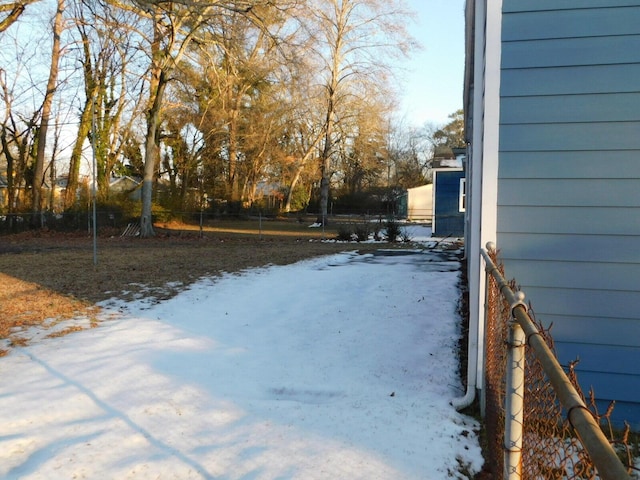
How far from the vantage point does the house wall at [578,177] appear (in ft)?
11.7

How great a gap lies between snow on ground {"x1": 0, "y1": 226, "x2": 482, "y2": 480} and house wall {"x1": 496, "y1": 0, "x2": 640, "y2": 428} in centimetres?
116

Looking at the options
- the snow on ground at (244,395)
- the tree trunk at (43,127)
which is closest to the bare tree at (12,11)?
the tree trunk at (43,127)

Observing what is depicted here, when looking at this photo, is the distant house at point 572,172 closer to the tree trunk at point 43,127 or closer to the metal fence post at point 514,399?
the metal fence post at point 514,399

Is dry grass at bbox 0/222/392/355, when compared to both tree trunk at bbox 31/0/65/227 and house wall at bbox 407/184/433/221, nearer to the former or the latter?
tree trunk at bbox 31/0/65/227

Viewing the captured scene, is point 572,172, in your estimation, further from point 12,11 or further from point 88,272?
point 12,11

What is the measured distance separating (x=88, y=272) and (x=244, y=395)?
287 inches

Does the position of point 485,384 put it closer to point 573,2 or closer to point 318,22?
Answer: point 573,2

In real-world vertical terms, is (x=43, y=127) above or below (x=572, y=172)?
above

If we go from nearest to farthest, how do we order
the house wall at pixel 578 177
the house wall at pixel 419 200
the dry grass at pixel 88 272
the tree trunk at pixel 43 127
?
the house wall at pixel 578 177 < the dry grass at pixel 88 272 < the tree trunk at pixel 43 127 < the house wall at pixel 419 200

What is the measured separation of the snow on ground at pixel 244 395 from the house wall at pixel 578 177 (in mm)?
1156

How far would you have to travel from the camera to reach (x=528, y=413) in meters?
2.23

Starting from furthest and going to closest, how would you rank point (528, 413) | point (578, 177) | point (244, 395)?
point (244, 395) < point (578, 177) < point (528, 413)

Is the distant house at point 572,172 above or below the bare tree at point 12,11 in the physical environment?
below

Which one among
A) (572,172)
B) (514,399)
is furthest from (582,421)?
(572,172)
